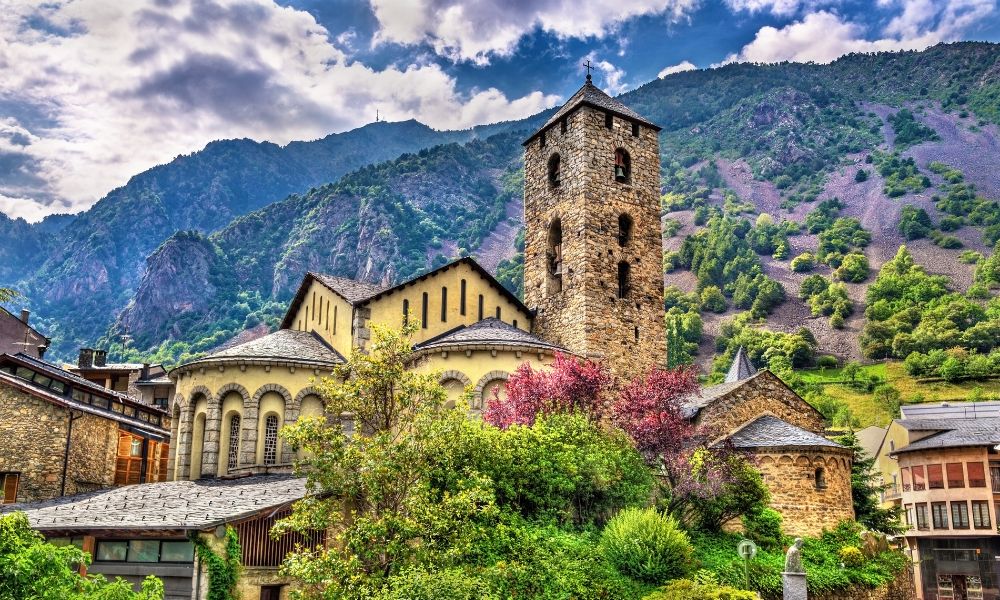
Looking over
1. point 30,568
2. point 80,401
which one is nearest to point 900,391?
point 80,401

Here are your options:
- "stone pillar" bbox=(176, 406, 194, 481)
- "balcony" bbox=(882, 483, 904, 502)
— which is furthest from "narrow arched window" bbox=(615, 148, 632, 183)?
"balcony" bbox=(882, 483, 904, 502)

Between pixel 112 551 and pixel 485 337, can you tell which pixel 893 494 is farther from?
pixel 112 551

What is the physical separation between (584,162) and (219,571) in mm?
22147

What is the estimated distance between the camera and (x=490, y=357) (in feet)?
99.9

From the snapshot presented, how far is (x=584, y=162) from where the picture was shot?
36.8 metres

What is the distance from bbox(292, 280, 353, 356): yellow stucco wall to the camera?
A: 111 ft

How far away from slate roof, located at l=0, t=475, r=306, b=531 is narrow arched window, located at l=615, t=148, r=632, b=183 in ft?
63.2

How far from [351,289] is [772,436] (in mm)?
17616

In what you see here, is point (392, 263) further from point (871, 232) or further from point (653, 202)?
point (653, 202)

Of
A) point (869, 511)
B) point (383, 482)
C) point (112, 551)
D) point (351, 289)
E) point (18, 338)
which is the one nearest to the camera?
point (383, 482)

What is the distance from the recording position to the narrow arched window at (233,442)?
31312 mm

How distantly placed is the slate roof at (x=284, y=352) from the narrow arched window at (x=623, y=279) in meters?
12.2

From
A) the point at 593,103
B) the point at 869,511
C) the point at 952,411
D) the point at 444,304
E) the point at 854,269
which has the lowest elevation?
the point at 869,511

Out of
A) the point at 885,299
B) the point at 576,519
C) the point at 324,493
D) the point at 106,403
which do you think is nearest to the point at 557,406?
the point at 576,519
